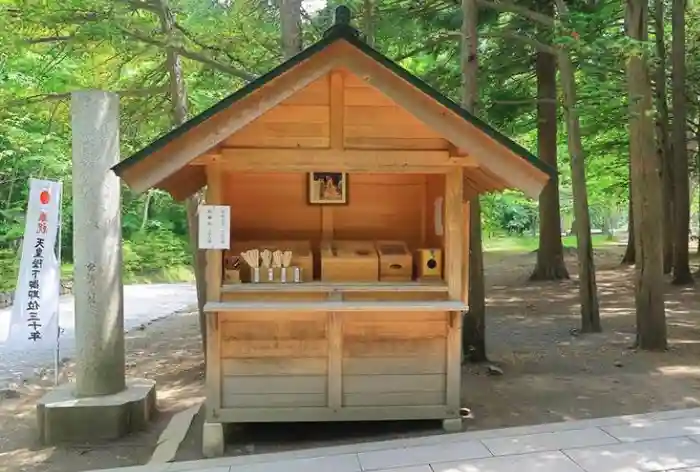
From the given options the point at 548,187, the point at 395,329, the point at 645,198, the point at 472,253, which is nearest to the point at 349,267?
the point at 395,329

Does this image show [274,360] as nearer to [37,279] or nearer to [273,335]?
[273,335]

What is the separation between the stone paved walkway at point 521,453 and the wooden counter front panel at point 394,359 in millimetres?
497

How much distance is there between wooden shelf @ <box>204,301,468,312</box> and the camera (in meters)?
5.26

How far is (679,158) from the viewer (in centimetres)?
1630

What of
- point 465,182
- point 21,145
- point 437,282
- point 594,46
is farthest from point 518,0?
point 21,145

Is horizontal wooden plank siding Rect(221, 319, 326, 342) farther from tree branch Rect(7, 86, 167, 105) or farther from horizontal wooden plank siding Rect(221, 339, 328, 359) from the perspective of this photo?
tree branch Rect(7, 86, 167, 105)

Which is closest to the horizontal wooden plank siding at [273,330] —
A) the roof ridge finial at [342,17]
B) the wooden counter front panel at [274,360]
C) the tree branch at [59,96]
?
the wooden counter front panel at [274,360]

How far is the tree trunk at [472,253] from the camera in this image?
8.28m

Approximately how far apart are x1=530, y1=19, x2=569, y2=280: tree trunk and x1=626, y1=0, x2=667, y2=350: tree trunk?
22.2ft

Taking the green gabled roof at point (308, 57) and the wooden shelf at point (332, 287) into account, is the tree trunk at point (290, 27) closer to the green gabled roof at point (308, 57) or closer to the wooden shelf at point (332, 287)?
the green gabled roof at point (308, 57)

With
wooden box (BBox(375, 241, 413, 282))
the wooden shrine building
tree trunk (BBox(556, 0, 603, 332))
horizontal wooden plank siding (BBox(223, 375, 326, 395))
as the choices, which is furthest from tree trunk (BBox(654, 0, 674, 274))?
horizontal wooden plank siding (BBox(223, 375, 326, 395))

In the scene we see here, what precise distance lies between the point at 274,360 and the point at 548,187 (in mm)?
12349

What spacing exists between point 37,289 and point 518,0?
10777mm

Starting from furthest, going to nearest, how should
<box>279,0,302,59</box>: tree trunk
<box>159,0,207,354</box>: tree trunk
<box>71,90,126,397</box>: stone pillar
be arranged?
1. <box>159,0,207,354</box>: tree trunk
2. <box>279,0,302,59</box>: tree trunk
3. <box>71,90,126,397</box>: stone pillar
